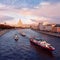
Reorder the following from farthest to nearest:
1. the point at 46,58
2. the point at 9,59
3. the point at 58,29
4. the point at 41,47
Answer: the point at 58,29 → the point at 41,47 → the point at 46,58 → the point at 9,59

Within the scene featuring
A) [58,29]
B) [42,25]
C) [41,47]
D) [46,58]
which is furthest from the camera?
[42,25]

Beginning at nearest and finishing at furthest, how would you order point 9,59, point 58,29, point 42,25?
point 9,59 < point 58,29 < point 42,25

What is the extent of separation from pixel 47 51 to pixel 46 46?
2.15 m

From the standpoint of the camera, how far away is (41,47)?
175 feet

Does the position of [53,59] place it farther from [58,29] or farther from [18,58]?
[58,29]

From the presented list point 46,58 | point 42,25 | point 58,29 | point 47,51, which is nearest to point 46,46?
point 47,51

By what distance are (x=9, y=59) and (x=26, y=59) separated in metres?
3.53

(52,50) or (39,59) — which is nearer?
(39,59)

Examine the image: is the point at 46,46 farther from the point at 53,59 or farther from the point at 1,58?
the point at 1,58

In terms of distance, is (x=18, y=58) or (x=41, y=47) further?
(x=41, y=47)

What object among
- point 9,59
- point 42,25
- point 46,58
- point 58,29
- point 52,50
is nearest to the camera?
point 9,59

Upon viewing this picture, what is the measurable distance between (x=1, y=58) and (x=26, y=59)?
5329mm

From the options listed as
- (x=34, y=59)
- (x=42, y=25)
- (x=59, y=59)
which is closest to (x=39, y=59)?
(x=34, y=59)

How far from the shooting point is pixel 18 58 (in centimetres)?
3841
